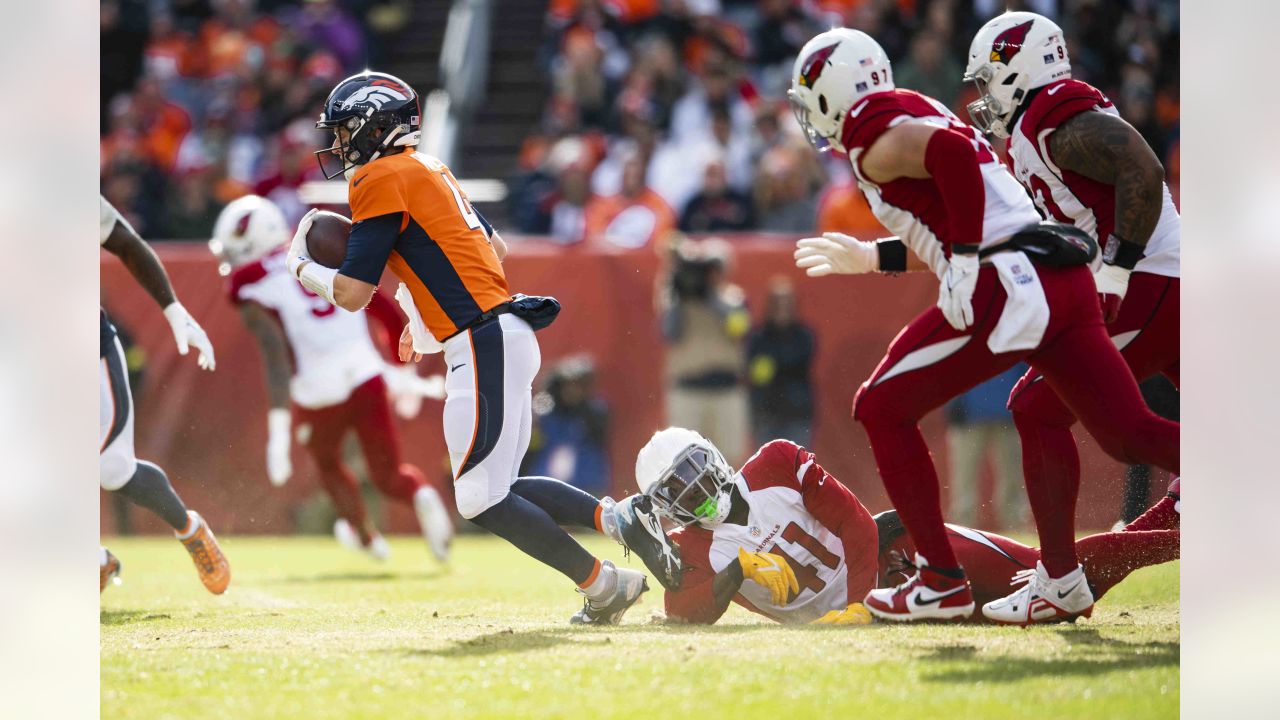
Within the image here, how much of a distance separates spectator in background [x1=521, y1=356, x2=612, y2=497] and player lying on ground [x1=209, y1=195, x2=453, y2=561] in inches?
49.3

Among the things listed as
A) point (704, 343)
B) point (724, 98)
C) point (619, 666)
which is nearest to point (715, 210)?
point (704, 343)

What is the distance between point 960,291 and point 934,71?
5.69 meters

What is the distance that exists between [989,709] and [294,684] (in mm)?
1892

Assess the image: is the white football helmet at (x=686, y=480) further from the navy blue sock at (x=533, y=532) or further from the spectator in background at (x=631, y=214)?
the spectator in background at (x=631, y=214)

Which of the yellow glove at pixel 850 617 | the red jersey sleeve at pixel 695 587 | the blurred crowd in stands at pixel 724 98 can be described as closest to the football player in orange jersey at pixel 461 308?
the red jersey sleeve at pixel 695 587

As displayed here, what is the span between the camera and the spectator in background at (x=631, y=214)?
9.62 metres

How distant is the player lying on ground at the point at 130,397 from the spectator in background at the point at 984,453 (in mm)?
4151

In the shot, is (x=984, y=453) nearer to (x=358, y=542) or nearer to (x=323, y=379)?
(x=358, y=542)

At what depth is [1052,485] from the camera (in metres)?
4.57

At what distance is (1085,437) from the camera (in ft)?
19.6

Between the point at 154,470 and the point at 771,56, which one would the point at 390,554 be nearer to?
the point at 154,470

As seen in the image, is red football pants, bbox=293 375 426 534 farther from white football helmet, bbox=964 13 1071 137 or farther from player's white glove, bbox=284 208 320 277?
white football helmet, bbox=964 13 1071 137

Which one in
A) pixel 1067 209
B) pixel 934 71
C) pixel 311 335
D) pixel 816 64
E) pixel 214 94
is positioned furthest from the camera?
pixel 214 94

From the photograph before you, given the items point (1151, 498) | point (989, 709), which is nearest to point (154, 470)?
point (989, 709)
